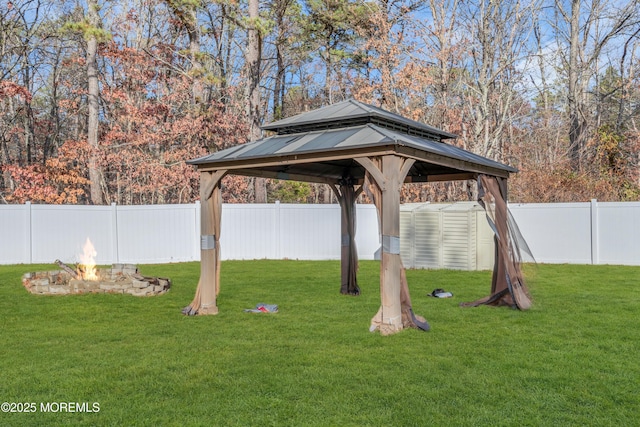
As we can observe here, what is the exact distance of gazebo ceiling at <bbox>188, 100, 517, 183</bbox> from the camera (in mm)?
6359

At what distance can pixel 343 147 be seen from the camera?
249 inches

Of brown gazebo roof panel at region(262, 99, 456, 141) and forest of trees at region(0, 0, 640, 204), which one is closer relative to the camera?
brown gazebo roof panel at region(262, 99, 456, 141)

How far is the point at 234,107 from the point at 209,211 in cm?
1334

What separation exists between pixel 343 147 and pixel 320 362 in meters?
2.57

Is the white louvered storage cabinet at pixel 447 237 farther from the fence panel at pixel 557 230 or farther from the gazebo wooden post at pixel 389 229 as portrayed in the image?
the gazebo wooden post at pixel 389 229

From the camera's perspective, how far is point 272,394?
4277 mm

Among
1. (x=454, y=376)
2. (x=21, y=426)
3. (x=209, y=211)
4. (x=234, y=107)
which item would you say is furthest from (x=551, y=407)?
(x=234, y=107)

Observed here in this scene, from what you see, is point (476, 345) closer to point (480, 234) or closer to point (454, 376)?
point (454, 376)

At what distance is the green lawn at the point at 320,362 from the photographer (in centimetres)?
389

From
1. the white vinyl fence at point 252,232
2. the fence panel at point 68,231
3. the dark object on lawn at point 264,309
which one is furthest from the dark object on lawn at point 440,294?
the fence panel at point 68,231

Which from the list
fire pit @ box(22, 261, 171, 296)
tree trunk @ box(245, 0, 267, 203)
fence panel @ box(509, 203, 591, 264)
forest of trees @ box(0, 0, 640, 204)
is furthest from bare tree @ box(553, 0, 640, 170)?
fire pit @ box(22, 261, 171, 296)

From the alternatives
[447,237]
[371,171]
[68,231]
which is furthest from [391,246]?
[68,231]

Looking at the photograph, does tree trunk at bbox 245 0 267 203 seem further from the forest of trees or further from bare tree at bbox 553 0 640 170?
bare tree at bbox 553 0 640 170

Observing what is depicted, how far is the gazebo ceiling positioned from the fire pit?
2935 millimetres
